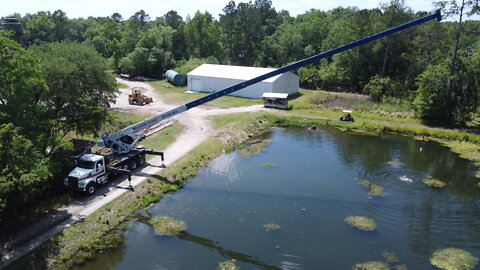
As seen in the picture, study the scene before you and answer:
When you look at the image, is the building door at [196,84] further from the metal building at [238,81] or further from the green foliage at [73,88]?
the green foliage at [73,88]

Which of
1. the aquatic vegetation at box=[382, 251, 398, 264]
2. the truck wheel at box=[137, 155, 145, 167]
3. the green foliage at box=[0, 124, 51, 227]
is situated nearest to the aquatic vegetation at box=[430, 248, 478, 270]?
the aquatic vegetation at box=[382, 251, 398, 264]

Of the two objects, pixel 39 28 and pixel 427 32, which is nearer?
pixel 427 32

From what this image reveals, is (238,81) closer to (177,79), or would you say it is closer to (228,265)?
(177,79)

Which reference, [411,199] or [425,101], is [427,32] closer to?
[425,101]

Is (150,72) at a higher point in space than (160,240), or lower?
higher

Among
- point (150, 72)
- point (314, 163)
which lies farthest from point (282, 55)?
point (314, 163)

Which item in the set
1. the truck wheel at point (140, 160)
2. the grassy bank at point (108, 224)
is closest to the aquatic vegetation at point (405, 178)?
the grassy bank at point (108, 224)
